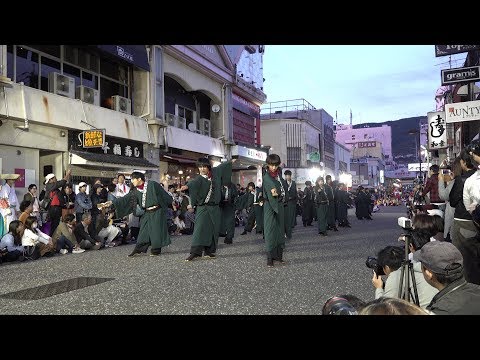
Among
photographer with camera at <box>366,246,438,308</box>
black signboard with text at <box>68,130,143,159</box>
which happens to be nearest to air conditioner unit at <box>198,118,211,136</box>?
black signboard with text at <box>68,130,143,159</box>

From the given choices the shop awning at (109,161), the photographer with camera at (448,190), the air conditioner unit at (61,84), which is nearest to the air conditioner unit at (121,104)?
the shop awning at (109,161)

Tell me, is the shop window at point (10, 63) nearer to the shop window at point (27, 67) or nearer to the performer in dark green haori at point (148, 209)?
the shop window at point (27, 67)

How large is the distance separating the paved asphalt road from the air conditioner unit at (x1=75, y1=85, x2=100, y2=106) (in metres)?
7.78

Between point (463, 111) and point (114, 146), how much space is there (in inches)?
489

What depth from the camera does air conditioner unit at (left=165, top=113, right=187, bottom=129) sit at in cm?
2128

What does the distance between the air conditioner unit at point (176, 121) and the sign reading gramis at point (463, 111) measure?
14671mm

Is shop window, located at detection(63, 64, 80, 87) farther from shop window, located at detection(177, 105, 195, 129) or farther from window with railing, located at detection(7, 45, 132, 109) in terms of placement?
→ shop window, located at detection(177, 105, 195, 129)

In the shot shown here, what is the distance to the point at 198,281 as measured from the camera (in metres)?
6.28

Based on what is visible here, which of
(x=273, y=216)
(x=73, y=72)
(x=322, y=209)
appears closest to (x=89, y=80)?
(x=73, y=72)

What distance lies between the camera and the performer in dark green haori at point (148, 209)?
9.15m

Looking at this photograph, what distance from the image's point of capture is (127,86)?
19172 mm
